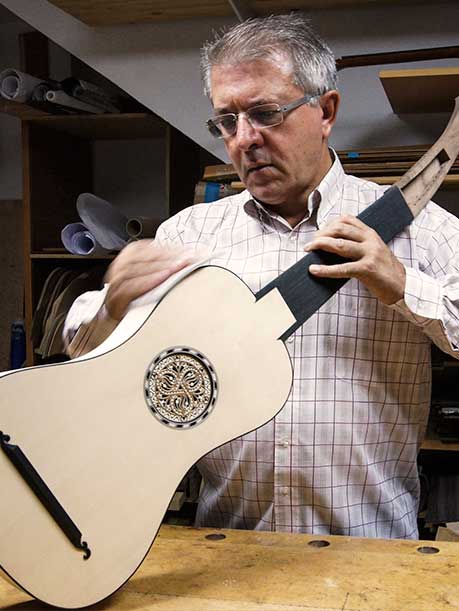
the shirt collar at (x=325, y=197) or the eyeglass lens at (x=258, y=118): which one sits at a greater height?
the eyeglass lens at (x=258, y=118)

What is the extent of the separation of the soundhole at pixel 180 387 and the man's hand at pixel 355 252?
22 cm

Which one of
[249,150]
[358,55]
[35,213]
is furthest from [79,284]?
[249,150]

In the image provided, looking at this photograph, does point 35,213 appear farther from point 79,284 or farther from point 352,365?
point 352,365

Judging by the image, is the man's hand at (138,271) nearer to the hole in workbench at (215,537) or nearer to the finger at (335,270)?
the finger at (335,270)

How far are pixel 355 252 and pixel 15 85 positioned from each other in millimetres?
1775

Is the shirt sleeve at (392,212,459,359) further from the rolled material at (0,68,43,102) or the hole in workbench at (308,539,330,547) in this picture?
the rolled material at (0,68,43,102)

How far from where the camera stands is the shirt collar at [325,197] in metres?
1.33

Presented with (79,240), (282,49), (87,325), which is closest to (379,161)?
(282,49)

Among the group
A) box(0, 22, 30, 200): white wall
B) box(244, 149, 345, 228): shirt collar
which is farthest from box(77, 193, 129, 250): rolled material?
box(244, 149, 345, 228): shirt collar

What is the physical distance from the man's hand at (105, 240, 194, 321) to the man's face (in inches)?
9.4

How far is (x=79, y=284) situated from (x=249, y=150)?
1.66m

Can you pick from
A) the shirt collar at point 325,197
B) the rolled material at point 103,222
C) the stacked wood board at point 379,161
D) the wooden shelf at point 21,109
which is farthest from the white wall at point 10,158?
the shirt collar at point 325,197

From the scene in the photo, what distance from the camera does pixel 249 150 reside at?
1.24 meters

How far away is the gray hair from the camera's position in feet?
4.06
